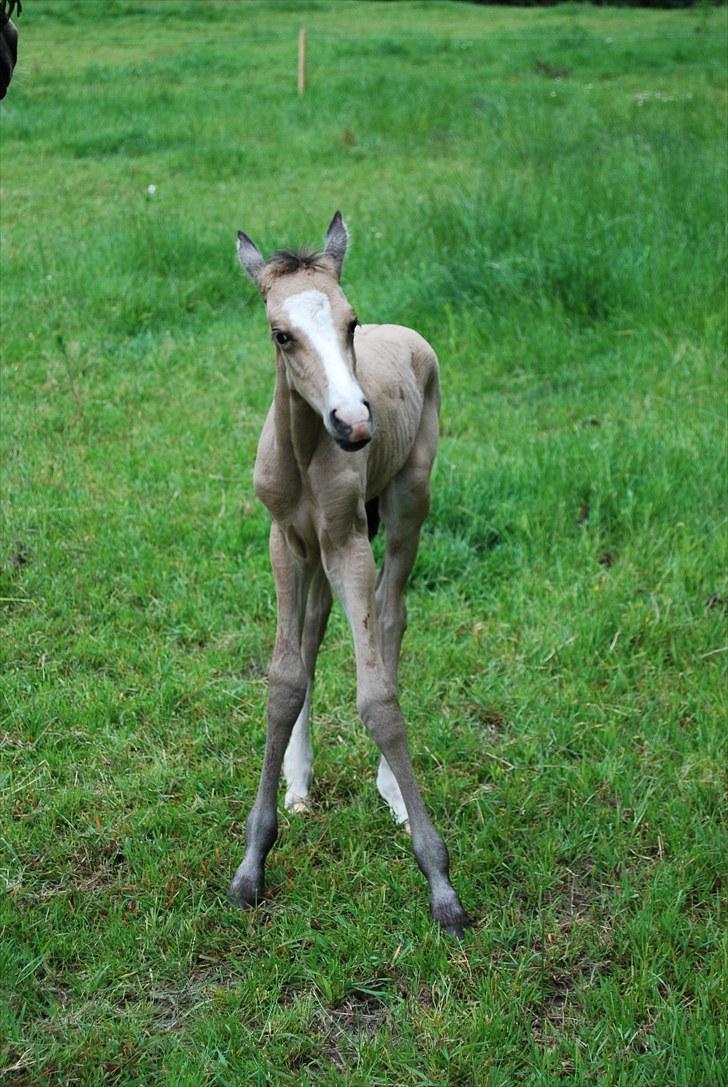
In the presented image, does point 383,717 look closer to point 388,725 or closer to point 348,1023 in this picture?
point 388,725

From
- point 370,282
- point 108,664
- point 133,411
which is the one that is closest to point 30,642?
point 108,664

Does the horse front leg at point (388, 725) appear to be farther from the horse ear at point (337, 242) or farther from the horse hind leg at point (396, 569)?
the horse ear at point (337, 242)

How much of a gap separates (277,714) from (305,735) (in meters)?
0.46

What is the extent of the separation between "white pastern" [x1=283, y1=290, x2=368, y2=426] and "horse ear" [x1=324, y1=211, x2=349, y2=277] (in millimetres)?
250

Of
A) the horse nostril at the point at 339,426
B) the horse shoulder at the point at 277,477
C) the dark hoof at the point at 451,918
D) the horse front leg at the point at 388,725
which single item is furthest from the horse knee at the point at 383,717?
the horse nostril at the point at 339,426

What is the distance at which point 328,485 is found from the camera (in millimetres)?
2900

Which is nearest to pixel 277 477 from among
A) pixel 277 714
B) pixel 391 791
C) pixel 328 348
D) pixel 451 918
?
pixel 328 348

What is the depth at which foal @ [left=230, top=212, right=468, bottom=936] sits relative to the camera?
103 inches

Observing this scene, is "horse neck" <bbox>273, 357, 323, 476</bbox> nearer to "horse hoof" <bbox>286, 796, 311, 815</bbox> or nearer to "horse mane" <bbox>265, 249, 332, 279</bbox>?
"horse mane" <bbox>265, 249, 332, 279</bbox>

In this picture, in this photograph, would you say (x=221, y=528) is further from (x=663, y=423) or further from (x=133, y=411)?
(x=663, y=423)

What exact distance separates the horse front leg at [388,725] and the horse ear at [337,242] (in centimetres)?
68

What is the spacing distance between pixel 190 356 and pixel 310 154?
522 centimetres

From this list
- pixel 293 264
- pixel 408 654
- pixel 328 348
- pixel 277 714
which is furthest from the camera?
pixel 408 654

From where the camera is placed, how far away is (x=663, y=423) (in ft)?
18.3
